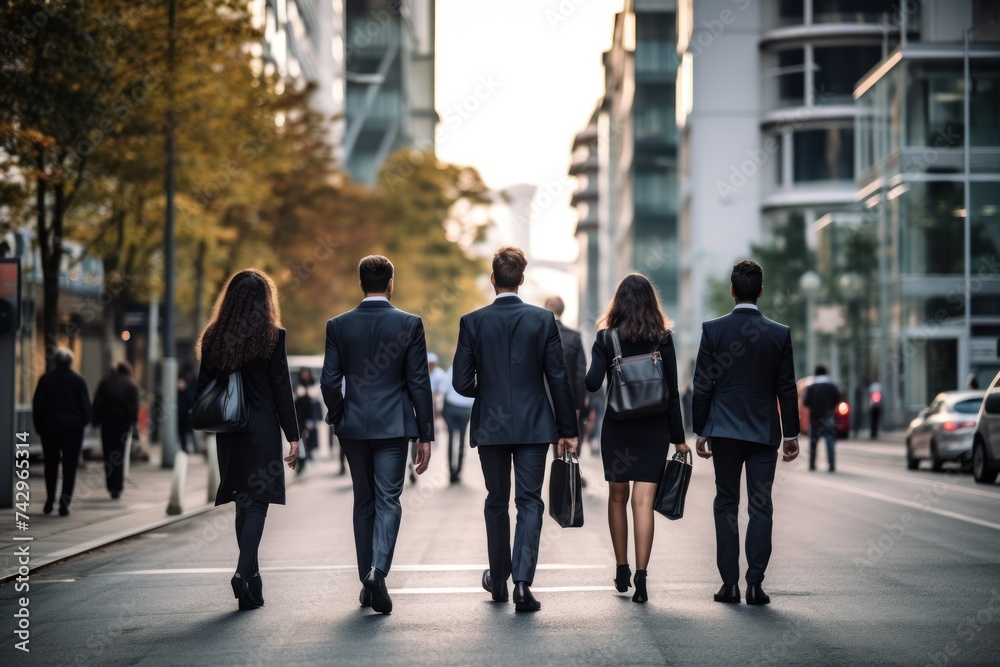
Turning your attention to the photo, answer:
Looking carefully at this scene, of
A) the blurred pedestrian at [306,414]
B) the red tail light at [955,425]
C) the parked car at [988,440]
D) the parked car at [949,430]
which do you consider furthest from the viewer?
the blurred pedestrian at [306,414]

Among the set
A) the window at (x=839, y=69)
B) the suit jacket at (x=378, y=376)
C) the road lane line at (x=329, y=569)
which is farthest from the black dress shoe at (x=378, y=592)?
the window at (x=839, y=69)

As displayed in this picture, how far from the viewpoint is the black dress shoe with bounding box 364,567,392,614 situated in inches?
315

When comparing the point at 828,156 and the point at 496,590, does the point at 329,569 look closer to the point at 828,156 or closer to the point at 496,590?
the point at 496,590

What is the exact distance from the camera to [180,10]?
23.3m

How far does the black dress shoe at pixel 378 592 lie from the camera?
8.01 metres

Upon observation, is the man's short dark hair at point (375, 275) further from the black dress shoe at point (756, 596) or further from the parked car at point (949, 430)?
the parked car at point (949, 430)

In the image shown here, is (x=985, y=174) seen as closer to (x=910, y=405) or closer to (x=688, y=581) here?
(x=910, y=405)

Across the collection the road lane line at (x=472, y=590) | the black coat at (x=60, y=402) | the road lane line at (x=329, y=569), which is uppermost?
the black coat at (x=60, y=402)

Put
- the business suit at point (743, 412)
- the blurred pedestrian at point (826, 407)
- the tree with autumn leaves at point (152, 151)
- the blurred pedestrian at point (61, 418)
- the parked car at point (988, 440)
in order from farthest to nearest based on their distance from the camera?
the blurred pedestrian at point (826, 407), the tree with autumn leaves at point (152, 151), the parked car at point (988, 440), the blurred pedestrian at point (61, 418), the business suit at point (743, 412)

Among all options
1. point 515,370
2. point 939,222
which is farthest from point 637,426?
point 939,222

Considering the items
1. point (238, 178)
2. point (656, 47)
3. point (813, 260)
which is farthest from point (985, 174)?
point (656, 47)

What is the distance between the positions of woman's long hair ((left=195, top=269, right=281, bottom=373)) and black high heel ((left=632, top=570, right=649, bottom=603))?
2.37 metres

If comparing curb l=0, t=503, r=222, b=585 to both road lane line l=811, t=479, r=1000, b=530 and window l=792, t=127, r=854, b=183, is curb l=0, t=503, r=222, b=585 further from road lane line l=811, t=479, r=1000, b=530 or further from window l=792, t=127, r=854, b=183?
window l=792, t=127, r=854, b=183

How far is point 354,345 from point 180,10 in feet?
53.1
